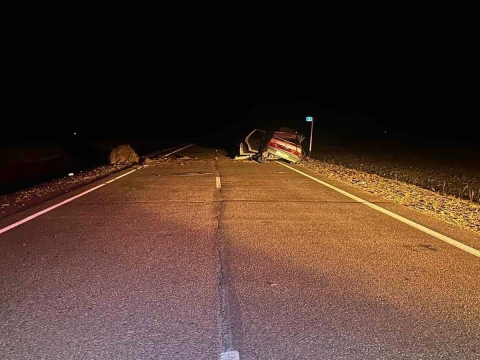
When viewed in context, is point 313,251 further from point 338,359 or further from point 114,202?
point 114,202

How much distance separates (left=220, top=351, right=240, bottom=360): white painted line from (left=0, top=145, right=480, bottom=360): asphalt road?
0.6 inches

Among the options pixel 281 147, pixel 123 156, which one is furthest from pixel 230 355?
pixel 123 156

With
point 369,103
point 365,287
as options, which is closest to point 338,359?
point 365,287

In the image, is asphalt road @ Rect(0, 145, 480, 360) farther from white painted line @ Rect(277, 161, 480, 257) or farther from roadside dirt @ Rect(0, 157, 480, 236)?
roadside dirt @ Rect(0, 157, 480, 236)

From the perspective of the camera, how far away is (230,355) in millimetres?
3709

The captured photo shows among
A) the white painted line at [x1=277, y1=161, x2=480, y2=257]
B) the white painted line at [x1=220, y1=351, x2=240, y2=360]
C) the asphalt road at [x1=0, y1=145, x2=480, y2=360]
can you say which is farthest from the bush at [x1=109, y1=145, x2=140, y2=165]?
the white painted line at [x1=220, y1=351, x2=240, y2=360]

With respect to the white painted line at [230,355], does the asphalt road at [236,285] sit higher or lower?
lower

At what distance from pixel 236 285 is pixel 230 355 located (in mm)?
1571

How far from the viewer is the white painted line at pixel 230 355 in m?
3.67

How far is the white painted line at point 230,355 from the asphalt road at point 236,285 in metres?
0.02

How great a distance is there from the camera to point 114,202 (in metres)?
11.0

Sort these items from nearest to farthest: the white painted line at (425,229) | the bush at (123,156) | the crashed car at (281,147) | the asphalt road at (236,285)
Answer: the asphalt road at (236,285) → the white painted line at (425,229) → the crashed car at (281,147) → the bush at (123,156)

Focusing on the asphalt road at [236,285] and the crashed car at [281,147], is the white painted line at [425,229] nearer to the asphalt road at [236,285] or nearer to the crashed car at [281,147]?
the asphalt road at [236,285]

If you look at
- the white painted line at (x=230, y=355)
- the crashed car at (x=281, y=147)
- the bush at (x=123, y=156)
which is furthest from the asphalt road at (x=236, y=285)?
the bush at (x=123, y=156)
